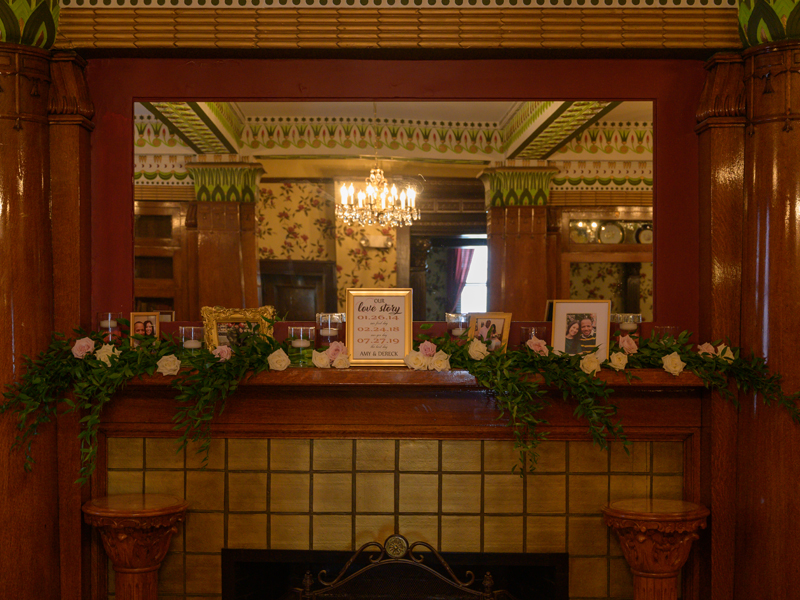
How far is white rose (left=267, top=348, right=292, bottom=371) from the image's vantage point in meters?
2.51

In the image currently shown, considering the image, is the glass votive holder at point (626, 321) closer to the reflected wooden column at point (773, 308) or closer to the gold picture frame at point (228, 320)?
the reflected wooden column at point (773, 308)

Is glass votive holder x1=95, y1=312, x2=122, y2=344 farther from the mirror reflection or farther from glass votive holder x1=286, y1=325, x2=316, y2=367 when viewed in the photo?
glass votive holder x1=286, y1=325, x2=316, y2=367

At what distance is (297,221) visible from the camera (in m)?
2.72

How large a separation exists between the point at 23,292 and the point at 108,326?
33cm

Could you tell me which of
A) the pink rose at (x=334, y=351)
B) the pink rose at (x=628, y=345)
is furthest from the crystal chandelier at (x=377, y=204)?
the pink rose at (x=628, y=345)

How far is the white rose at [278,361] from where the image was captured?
8.23ft

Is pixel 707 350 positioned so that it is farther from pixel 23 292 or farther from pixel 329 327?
pixel 23 292

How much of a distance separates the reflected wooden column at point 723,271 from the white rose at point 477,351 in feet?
3.10

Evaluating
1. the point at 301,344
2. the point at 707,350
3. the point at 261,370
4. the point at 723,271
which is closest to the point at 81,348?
the point at 261,370

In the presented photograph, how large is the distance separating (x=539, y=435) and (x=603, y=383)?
33cm

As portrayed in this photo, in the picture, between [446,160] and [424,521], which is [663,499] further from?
[446,160]

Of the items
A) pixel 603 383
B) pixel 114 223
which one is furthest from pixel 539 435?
pixel 114 223

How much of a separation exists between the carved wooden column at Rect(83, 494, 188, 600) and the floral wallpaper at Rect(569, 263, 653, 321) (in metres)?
1.82

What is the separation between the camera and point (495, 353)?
99.7 inches
